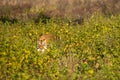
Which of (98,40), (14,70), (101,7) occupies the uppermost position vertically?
(101,7)

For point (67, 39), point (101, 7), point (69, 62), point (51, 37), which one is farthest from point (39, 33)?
point (101, 7)

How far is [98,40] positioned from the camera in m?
7.75

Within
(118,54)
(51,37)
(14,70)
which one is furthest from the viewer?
(51,37)

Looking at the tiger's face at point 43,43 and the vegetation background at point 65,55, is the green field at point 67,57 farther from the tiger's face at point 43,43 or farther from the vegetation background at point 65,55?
the tiger's face at point 43,43

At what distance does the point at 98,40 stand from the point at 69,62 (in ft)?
4.46

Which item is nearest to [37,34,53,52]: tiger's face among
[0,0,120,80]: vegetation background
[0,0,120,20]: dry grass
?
[0,0,120,80]: vegetation background

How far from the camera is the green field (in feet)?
19.4

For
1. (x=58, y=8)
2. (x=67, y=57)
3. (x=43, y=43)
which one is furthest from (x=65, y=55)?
(x=58, y=8)

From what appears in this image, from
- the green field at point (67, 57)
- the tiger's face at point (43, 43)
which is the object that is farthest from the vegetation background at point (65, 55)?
the tiger's face at point (43, 43)

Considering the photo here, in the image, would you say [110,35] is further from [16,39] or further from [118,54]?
[16,39]

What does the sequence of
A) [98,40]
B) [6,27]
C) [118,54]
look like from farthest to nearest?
[6,27], [98,40], [118,54]

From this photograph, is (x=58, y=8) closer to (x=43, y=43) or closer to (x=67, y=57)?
(x=43, y=43)

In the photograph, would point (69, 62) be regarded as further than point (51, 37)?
No

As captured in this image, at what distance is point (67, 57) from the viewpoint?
691 centimetres
